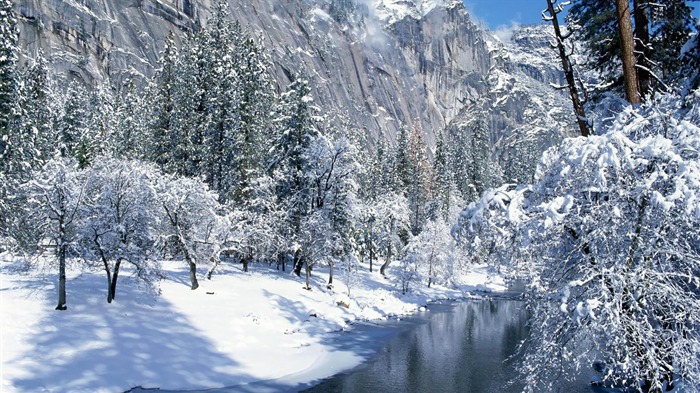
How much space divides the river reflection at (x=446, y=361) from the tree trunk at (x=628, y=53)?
18.6 ft

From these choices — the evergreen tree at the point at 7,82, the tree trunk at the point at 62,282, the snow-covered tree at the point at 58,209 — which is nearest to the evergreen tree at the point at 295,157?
the snow-covered tree at the point at 58,209

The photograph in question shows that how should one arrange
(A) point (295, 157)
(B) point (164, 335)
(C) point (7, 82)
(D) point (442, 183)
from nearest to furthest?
(B) point (164, 335) → (C) point (7, 82) → (A) point (295, 157) → (D) point (442, 183)

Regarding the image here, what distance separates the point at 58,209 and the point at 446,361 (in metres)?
20.1

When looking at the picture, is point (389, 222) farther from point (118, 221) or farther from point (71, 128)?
point (71, 128)

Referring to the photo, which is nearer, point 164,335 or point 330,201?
point 164,335

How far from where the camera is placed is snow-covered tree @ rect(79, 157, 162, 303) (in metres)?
22.8

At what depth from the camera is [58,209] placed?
21188 mm

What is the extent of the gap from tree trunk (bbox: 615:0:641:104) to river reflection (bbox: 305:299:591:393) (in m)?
5.68

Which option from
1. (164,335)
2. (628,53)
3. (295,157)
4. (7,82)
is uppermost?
(7,82)

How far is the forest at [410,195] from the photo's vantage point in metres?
6.72

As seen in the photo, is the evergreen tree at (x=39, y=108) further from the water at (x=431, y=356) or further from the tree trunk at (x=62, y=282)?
the water at (x=431, y=356)

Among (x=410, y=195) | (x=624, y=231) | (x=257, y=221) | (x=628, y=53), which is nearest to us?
(x=624, y=231)

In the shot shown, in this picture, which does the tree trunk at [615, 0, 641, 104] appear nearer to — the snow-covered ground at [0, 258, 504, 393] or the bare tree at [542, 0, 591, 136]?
the bare tree at [542, 0, 591, 136]

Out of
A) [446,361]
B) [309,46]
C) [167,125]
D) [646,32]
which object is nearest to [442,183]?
[167,125]
